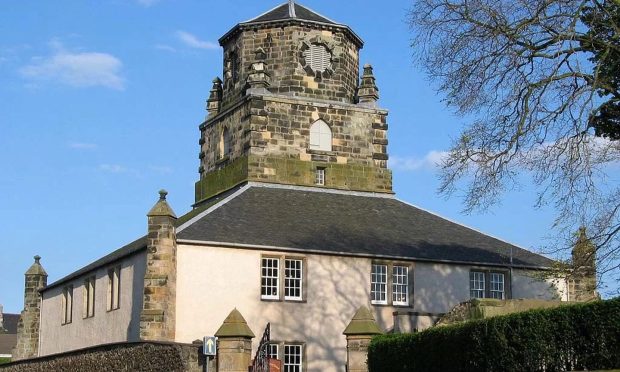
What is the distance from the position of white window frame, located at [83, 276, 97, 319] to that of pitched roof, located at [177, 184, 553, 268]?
6.82 m

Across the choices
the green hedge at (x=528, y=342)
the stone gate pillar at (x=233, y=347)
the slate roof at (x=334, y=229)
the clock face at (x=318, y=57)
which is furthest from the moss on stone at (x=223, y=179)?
the green hedge at (x=528, y=342)

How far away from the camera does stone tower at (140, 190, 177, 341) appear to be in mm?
35594

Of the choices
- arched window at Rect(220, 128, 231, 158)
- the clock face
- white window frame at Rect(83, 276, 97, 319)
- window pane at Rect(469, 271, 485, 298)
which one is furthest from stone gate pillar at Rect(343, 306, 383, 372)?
the clock face

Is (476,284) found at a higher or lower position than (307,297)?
higher

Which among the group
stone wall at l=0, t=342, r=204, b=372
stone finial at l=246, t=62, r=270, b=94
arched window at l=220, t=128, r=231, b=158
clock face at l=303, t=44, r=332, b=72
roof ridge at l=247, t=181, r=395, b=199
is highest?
clock face at l=303, t=44, r=332, b=72

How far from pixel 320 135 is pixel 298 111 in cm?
141

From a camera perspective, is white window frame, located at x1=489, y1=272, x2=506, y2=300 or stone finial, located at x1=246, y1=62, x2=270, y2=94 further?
stone finial, located at x1=246, y1=62, x2=270, y2=94

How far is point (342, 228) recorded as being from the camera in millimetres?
40844

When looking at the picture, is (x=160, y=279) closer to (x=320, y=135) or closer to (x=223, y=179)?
(x=223, y=179)

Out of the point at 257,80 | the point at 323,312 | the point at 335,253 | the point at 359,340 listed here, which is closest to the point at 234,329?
the point at 359,340

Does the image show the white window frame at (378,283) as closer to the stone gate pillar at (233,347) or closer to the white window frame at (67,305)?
the stone gate pillar at (233,347)

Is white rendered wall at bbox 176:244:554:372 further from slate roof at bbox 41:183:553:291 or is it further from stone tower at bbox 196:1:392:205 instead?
stone tower at bbox 196:1:392:205

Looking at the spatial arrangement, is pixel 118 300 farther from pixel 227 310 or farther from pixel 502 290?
pixel 502 290

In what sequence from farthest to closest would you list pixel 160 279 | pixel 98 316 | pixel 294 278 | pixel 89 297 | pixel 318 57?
pixel 318 57
pixel 89 297
pixel 98 316
pixel 294 278
pixel 160 279
